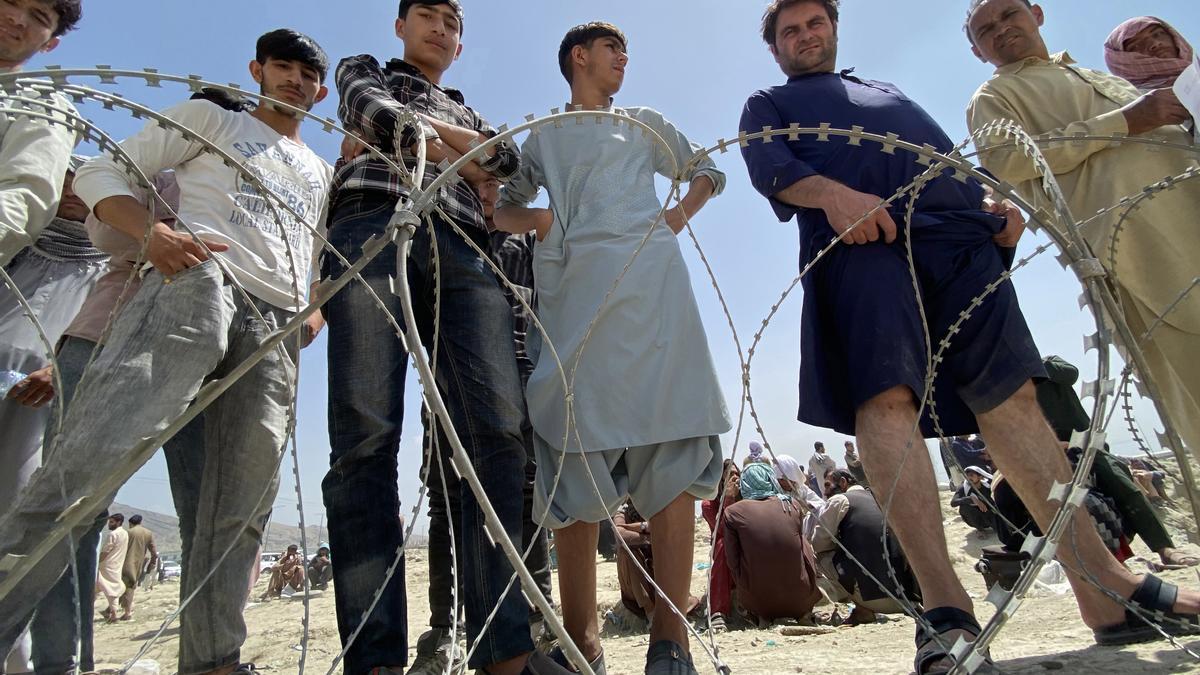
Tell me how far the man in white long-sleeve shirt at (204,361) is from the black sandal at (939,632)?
1.72 metres

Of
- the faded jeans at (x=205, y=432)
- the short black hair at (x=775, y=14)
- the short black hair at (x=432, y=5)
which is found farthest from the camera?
the short black hair at (x=775, y=14)

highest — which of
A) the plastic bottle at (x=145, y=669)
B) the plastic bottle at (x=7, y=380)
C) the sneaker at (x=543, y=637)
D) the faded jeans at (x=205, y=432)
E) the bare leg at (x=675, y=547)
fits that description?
the plastic bottle at (x=7, y=380)

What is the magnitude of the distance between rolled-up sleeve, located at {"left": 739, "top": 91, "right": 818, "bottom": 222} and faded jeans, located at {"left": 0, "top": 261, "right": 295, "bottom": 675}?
1677 mm

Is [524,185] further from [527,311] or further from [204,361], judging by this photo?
[204,361]

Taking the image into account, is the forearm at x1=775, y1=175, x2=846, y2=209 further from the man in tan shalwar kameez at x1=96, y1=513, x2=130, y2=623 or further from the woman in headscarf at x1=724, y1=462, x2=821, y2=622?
the man in tan shalwar kameez at x1=96, y1=513, x2=130, y2=623

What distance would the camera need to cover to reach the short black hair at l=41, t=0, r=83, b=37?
2.56m

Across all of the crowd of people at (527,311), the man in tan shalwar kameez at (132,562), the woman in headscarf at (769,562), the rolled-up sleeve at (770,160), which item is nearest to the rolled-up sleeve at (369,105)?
the crowd of people at (527,311)

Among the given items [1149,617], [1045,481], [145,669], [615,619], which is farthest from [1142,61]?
[145,669]

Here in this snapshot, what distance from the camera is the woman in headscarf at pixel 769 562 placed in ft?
15.5

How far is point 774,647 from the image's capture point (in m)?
3.42

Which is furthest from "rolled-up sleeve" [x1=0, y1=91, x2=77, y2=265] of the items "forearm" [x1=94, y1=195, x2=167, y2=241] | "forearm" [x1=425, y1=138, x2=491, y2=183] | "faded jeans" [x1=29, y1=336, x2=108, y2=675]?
"forearm" [x1=425, y1=138, x2=491, y2=183]

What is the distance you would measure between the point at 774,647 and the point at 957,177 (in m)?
2.19

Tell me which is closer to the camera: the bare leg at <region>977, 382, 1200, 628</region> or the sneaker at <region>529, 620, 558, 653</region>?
the bare leg at <region>977, 382, 1200, 628</region>

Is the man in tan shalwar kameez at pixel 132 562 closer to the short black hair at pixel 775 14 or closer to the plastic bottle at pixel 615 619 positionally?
the plastic bottle at pixel 615 619
